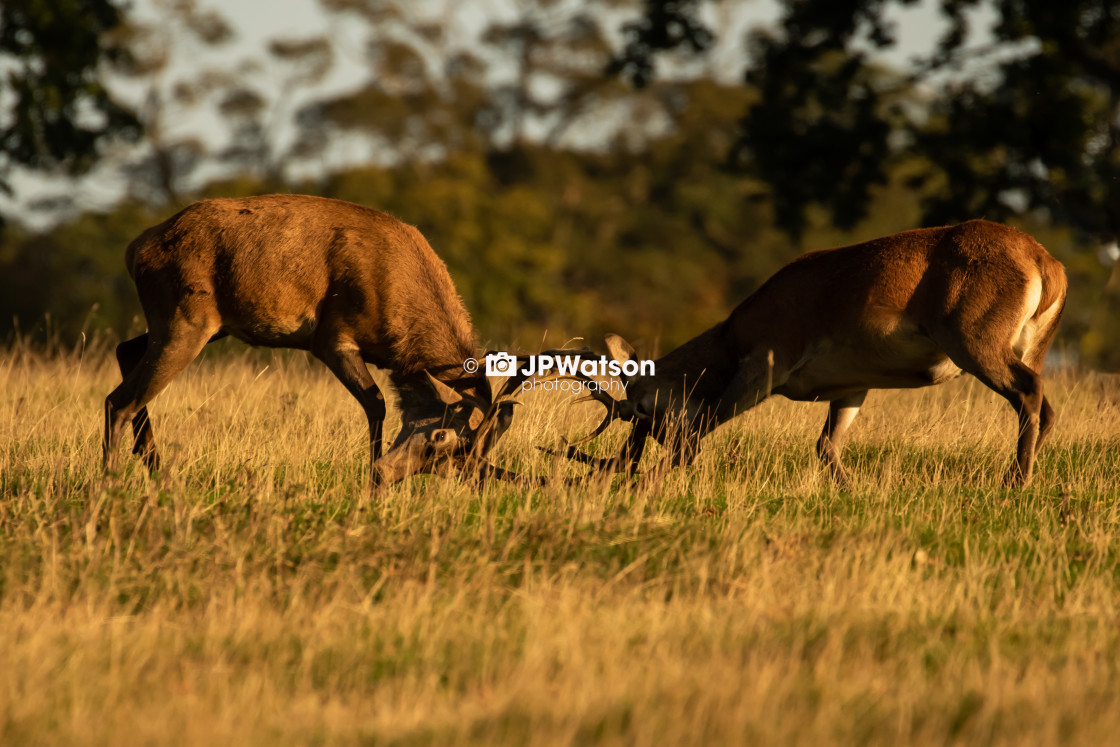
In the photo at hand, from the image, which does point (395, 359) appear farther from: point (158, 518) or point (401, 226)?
point (158, 518)

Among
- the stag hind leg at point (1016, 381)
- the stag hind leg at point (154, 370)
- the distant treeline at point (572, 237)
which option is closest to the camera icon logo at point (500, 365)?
the stag hind leg at point (154, 370)

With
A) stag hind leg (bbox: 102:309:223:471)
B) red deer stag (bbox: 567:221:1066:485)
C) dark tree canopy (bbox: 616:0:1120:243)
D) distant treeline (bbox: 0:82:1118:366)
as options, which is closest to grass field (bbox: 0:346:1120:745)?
stag hind leg (bbox: 102:309:223:471)

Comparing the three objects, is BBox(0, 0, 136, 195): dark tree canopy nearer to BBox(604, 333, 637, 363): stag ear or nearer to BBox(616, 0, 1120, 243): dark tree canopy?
BBox(616, 0, 1120, 243): dark tree canopy

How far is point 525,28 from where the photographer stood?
4850 centimetres

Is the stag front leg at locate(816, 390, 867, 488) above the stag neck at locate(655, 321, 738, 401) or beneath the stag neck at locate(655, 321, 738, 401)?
beneath

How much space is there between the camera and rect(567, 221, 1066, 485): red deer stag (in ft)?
26.7

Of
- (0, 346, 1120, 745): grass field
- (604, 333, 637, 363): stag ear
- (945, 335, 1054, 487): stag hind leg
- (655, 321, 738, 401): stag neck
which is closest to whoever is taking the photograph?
(0, 346, 1120, 745): grass field

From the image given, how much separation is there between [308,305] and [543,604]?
13.2 ft

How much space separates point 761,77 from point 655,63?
1.60 m

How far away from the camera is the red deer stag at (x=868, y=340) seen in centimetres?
815

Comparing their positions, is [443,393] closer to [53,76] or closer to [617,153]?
[53,76]

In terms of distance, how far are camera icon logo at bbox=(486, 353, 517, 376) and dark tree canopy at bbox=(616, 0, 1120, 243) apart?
10207mm

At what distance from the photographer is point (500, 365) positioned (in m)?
8.59

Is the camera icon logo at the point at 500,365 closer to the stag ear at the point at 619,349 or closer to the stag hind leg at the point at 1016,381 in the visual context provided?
the stag ear at the point at 619,349
